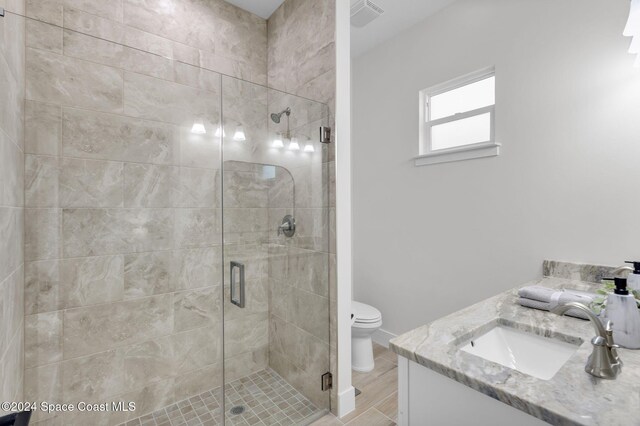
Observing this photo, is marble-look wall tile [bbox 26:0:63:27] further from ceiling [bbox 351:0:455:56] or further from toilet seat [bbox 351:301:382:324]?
toilet seat [bbox 351:301:382:324]

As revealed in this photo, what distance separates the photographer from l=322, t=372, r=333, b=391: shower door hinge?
1827 millimetres

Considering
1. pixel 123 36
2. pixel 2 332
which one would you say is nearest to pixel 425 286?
pixel 2 332

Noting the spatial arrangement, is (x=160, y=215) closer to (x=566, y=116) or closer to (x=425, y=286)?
(x=425, y=286)

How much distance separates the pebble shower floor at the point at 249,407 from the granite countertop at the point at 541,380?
3.73 ft

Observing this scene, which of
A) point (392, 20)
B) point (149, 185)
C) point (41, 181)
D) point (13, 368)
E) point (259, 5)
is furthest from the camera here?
point (392, 20)

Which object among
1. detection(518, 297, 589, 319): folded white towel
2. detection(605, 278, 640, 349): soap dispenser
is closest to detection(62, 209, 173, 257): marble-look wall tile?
detection(518, 297, 589, 319): folded white towel

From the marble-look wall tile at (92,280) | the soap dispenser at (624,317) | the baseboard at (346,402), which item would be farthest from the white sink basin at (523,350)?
the marble-look wall tile at (92,280)

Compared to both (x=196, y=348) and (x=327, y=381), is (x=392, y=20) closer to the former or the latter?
(x=327, y=381)

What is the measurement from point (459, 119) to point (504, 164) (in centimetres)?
56

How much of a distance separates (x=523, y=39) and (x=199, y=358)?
2963 mm

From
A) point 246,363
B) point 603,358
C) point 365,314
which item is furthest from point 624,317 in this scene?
point 246,363

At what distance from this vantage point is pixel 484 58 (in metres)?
2.14

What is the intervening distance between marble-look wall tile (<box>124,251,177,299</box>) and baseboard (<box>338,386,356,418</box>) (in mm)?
1246

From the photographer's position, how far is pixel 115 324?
172 centimetres
